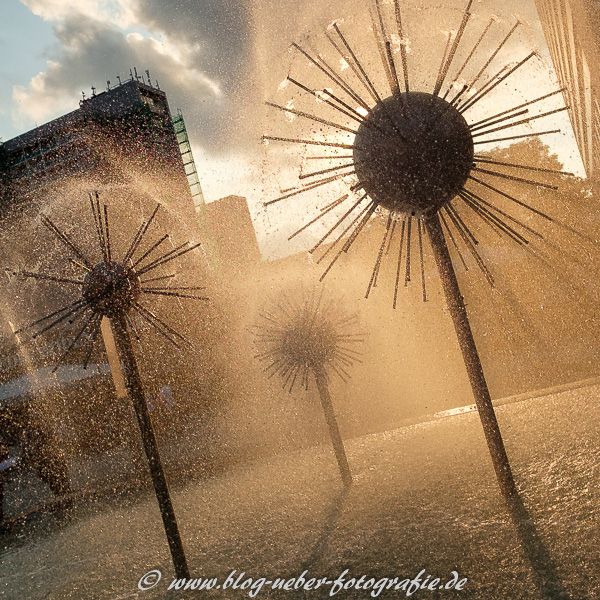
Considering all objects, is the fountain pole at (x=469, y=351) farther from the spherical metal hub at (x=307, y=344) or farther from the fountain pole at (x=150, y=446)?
the fountain pole at (x=150, y=446)

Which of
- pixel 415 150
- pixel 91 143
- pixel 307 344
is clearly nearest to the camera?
pixel 415 150

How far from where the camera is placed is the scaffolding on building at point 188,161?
50.8 m

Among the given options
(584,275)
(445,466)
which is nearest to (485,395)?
(445,466)

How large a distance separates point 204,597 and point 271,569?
24.3 inches

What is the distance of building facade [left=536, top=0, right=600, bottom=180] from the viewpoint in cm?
878

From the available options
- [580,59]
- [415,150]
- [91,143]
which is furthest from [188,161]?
[415,150]

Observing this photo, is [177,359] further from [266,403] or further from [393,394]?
[393,394]

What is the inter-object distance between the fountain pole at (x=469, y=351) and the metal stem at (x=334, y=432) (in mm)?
2431

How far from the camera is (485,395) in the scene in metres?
4.19

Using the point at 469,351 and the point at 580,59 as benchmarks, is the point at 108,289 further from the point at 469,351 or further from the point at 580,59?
the point at 580,59

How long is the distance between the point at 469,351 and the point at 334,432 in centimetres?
291

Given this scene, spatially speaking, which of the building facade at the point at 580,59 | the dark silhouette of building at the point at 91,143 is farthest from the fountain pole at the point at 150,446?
the dark silhouette of building at the point at 91,143

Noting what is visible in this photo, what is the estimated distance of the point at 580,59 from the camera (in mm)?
11859

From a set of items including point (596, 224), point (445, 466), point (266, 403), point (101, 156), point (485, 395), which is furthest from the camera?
point (101, 156)
